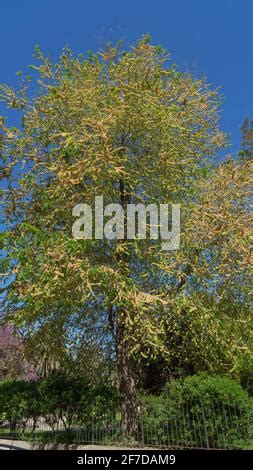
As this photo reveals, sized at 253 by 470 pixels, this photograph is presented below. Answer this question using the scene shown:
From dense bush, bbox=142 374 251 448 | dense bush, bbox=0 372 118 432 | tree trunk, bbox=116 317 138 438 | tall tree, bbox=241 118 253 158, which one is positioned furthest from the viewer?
tall tree, bbox=241 118 253 158

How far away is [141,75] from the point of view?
42.2ft

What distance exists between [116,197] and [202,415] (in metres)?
6.27

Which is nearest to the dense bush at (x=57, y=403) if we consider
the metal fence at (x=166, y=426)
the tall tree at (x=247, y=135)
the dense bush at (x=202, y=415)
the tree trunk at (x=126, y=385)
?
the metal fence at (x=166, y=426)

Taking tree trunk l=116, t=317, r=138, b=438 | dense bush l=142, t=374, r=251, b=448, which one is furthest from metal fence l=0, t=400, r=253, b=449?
tree trunk l=116, t=317, r=138, b=438

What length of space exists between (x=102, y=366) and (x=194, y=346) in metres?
3.29

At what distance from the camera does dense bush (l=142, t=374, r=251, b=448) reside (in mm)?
9273

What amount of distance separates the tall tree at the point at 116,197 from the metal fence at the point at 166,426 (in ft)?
1.78

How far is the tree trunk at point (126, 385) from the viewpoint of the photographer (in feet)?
35.4

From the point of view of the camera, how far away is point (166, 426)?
9.89 meters
